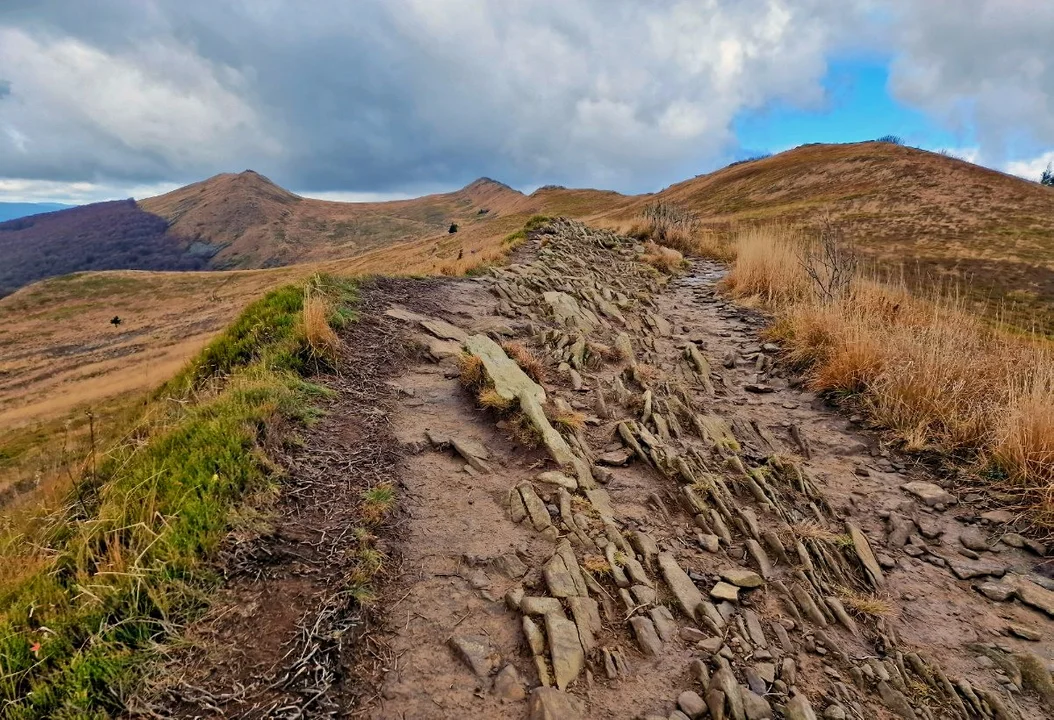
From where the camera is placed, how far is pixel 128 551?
2756 mm

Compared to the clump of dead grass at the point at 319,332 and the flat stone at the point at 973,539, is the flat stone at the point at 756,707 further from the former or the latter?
the clump of dead grass at the point at 319,332

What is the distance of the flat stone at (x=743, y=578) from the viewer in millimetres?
3521

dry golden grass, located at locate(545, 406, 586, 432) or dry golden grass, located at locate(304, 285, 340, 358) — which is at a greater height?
dry golden grass, located at locate(304, 285, 340, 358)

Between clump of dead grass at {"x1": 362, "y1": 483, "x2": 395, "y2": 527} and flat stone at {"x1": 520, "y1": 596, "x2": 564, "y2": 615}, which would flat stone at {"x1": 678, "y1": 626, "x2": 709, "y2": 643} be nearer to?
flat stone at {"x1": 520, "y1": 596, "x2": 564, "y2": 615}

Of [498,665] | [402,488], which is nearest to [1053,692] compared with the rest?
[498,665]

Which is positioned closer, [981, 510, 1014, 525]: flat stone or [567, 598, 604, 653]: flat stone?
[567, 598, 604, 653]: flat stone

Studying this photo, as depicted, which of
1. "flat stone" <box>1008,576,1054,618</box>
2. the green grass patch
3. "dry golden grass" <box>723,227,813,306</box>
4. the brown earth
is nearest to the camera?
the green grass patch

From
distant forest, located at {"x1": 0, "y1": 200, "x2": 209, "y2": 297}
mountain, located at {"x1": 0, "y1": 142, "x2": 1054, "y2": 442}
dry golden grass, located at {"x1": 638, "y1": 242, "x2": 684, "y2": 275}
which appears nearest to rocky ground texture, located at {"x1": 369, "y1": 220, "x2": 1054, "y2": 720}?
mountain, located at {"x1": 0, "y1": 142, "x2": 1054, "y2": 442}

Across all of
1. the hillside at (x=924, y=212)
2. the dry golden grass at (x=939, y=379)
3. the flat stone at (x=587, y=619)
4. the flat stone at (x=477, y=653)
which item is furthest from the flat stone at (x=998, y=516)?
the hillside at (x=924, y=212)

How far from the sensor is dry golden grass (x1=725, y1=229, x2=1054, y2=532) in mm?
4574

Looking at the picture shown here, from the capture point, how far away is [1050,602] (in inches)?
138

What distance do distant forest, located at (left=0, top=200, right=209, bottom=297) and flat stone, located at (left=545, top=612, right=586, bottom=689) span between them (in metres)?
156

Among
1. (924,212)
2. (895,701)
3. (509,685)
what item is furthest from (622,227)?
(509,685)

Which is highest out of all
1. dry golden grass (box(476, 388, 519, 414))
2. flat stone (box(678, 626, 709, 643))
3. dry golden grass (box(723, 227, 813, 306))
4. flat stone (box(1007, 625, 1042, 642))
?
dry golden grass (box(723, 227, 813, 306))
